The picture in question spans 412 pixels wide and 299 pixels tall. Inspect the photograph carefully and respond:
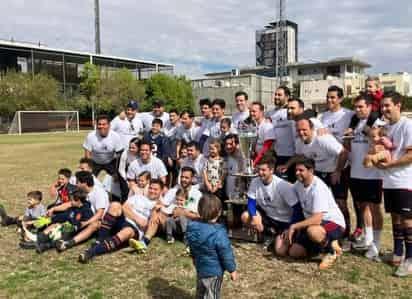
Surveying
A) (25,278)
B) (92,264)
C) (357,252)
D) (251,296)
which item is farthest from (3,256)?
(357,252)

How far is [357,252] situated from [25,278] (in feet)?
13.7

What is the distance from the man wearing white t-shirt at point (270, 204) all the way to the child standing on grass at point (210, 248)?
72.6 inches

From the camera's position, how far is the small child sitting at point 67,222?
5773mm

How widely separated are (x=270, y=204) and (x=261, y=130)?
128 centimetres

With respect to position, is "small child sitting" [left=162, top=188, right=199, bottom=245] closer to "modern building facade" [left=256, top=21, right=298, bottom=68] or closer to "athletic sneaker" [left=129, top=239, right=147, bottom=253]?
"athletic sneaker" [left=129, top=239, right=147, bottom=253]

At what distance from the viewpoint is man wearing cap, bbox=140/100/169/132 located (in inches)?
337

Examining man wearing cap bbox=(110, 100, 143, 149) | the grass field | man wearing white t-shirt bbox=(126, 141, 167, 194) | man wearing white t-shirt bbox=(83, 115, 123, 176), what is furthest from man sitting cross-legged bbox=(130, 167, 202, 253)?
man wearing cap bbox=(110, 100, 143, 149)

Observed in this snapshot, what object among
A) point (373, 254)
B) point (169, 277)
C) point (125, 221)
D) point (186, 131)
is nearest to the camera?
point (169, 277)

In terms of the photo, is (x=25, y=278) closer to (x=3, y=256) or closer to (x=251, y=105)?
(x=3, y=256)

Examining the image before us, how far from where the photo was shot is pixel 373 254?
5.14 metres

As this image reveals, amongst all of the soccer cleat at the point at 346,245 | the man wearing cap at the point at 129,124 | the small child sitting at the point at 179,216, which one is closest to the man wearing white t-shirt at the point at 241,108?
the small child sitting at the point at 179,216

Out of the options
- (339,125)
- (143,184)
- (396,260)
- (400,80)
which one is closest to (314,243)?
(396,260)

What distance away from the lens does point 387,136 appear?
4727 mm

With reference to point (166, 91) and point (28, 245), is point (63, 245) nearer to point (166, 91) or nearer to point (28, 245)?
point (28, 245)
